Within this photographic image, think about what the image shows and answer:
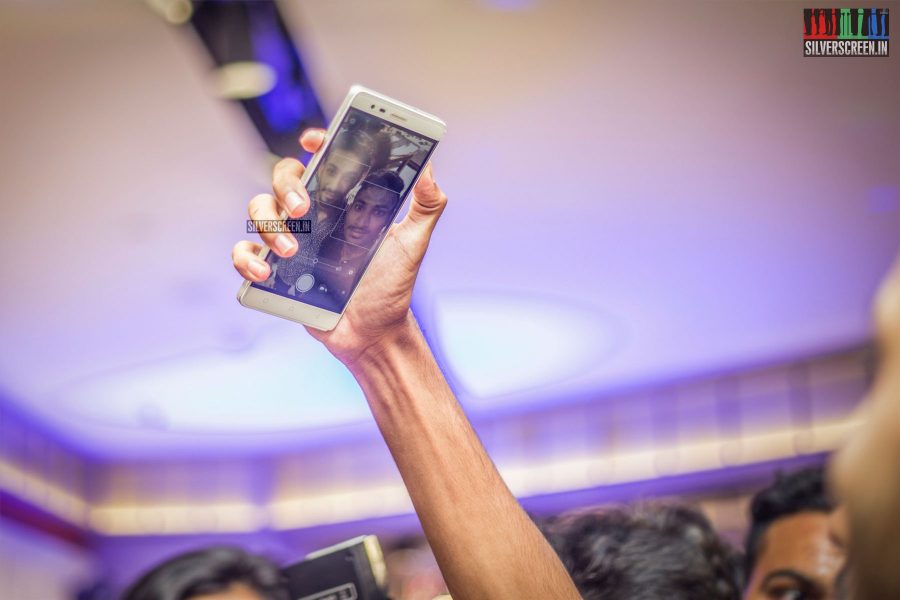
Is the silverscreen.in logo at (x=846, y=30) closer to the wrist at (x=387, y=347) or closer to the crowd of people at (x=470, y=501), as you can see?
the crowd of people at (x=470, y=501)

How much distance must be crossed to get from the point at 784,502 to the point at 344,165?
1.37 metres

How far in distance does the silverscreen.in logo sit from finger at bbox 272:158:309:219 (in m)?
2.19

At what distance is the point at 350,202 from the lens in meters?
1.01

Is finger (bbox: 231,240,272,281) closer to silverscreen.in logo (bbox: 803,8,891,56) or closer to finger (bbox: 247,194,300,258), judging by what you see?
finger (bbox: 247,194,300,258)

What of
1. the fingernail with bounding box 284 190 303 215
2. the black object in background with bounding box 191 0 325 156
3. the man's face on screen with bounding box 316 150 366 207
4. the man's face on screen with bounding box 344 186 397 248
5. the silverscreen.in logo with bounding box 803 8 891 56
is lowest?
the fingernail with bounding box 284 190 303 215

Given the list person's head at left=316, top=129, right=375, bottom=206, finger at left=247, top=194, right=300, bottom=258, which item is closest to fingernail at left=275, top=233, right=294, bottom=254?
finger at left=247, top=194, right=300, bottom=258

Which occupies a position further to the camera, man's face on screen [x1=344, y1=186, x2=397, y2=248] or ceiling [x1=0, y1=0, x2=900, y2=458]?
ceiling [x1=0, y1=0, x2=900, y2=458]

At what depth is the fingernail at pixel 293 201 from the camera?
0.89 metres

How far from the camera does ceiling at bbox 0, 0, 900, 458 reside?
10.3 feet

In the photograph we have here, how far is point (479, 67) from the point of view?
128 inches

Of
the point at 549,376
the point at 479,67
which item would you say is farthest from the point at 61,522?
the point at 479,67

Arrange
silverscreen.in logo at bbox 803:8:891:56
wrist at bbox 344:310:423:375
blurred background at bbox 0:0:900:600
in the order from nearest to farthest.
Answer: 1. wrist at bbox 344:310:423:375
2. silverscreen.in logo at bbox 803:8:891:56
3. blurred background at bbox 0:0:900:600

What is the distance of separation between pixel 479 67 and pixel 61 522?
5665 millimetres

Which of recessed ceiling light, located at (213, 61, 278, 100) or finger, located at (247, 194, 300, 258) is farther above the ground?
recessed ceiling light, located at (213, 61, 278, 100)
